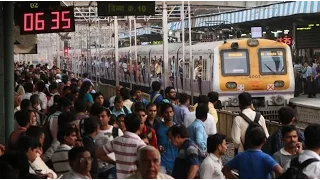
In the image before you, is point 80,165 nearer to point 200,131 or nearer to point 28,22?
point 200,131

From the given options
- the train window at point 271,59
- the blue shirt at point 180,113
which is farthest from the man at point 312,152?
the train window at point 271,59

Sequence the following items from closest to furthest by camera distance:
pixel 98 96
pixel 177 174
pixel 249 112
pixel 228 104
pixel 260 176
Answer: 1. pixel 260 176
2. pixel 177 174
3. pixel 249 112
4. pixel 98 96
5. pixel 228 104

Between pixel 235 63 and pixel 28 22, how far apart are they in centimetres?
1135

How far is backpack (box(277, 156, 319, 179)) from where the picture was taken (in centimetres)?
559

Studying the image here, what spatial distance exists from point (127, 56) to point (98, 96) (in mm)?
25042

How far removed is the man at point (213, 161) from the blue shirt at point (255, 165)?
8.7 inches

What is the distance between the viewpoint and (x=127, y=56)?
36375 mm

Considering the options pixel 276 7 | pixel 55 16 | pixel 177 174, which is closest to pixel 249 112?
pixel 177 174

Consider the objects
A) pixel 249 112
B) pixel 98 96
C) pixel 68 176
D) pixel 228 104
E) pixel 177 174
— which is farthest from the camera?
pixel 228 104

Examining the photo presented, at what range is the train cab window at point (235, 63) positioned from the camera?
20.9 metres

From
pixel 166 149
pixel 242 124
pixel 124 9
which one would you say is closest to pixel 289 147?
pixel 166 149

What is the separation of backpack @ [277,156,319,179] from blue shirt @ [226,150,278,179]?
19cm

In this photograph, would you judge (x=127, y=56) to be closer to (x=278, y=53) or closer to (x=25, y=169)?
(x=278, y=53)

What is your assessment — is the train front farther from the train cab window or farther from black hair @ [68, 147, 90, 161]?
black hair @ [68, 147, 90, 161]
